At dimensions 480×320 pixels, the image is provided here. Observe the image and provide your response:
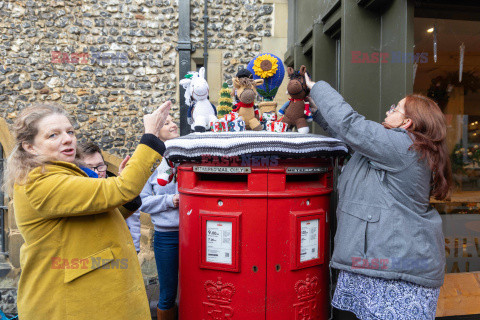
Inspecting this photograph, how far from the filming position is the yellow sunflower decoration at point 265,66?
226 cm

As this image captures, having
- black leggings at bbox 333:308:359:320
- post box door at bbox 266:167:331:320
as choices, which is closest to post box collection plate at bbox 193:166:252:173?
post box door at bbox 266:167:331:320

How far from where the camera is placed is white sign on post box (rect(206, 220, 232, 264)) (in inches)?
75.4

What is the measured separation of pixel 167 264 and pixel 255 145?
144 centimetres

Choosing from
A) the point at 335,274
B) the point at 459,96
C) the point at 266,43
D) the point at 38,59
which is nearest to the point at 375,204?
the point at 335,274

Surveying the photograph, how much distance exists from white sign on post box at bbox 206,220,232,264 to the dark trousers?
766 millimetres

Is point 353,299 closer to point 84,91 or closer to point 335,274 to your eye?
point 335,274

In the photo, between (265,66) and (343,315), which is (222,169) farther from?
(343,315)

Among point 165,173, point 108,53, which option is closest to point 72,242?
point 165,173

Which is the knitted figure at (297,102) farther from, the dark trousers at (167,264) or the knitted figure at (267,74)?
the dark trousers at (167,264)

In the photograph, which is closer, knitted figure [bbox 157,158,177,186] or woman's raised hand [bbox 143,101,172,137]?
woman's raised hand [bbox 143,101,172,137]

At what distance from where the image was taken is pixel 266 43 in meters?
5.71

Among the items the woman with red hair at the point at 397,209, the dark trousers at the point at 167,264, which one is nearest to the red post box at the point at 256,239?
the woman with red hair at the point at 397,209

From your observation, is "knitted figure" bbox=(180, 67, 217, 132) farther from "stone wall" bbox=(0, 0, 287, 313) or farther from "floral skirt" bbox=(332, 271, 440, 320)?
"stone wall" bbox=(0, 0, 287, 313)

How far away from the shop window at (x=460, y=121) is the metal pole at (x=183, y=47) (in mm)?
3638
